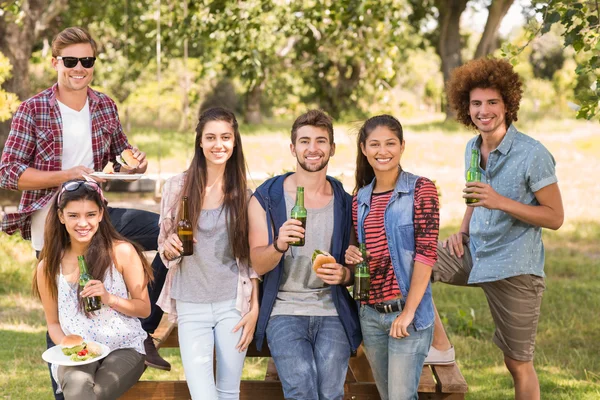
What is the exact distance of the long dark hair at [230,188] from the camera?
13.0 feet

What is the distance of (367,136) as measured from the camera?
3922 mm

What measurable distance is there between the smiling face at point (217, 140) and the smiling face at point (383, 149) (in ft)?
2.18

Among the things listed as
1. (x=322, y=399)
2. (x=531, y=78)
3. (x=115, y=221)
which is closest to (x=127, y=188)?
(x=115, y=221)

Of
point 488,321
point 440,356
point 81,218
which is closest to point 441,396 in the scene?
point 440,356

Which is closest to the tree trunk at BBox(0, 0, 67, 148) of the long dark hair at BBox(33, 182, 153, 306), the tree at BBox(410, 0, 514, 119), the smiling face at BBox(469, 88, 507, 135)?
the long dark hair at BBox(33, 182, 153, 306)

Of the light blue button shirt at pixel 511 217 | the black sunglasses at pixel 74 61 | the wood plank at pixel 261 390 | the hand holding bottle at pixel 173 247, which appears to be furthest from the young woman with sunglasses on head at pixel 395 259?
the black sunglasses at pixel 74 61

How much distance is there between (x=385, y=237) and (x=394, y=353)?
515 mm

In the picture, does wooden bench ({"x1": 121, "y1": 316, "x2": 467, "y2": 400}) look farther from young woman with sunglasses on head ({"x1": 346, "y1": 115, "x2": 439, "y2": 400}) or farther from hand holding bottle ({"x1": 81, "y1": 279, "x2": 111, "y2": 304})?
hand holding bottle ({"x1": 81, "y1": 279, "x2": 111, "y2": 304})

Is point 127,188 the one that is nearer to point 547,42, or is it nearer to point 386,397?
point 386,397

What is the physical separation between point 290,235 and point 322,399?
78 centimetres

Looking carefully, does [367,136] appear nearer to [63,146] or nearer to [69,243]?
[69,243]

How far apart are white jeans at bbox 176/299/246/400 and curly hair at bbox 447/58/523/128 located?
161cm

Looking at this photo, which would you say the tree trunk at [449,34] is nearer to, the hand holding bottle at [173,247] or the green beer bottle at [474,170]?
the green beer bottle at [474,170]

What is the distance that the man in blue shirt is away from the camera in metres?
3.96
